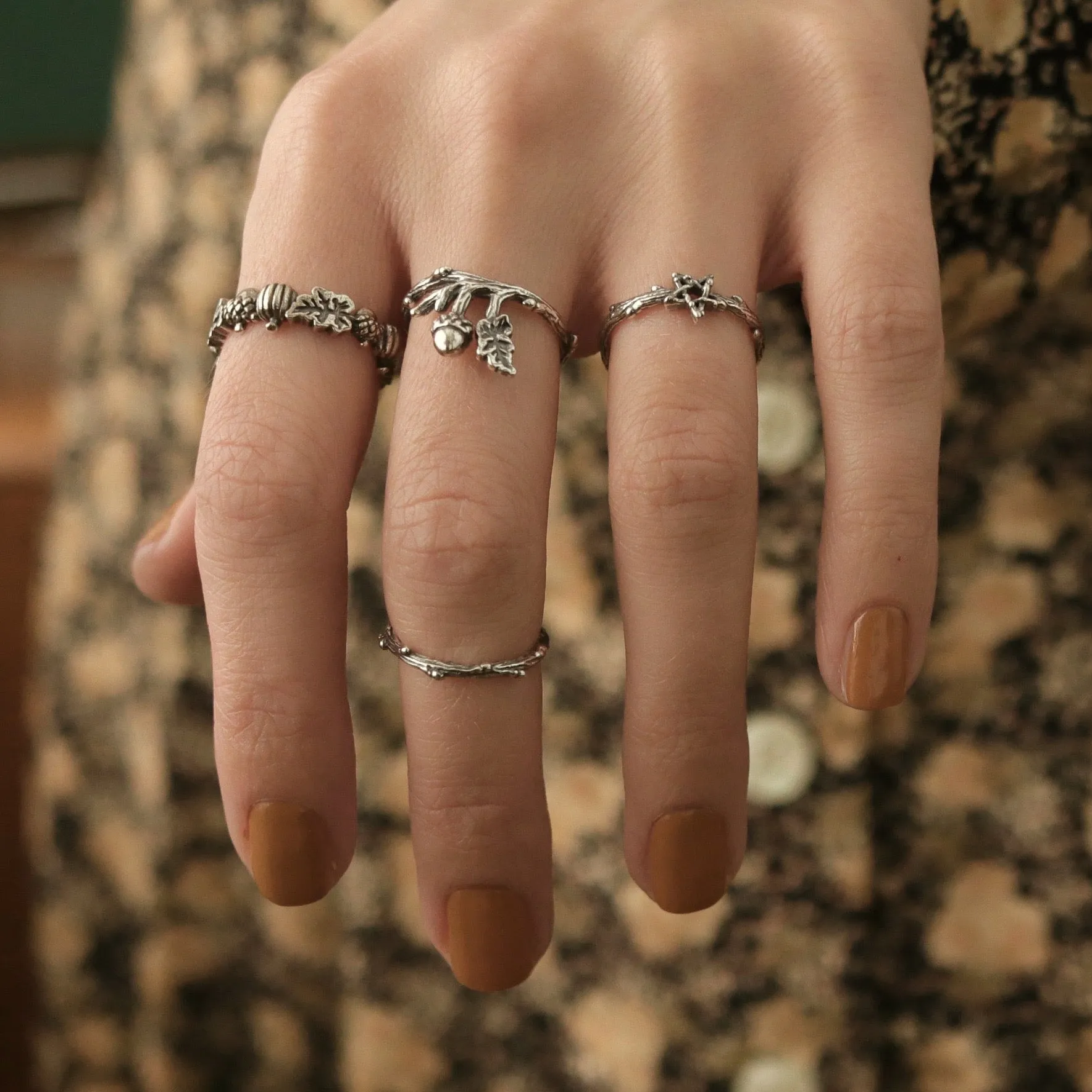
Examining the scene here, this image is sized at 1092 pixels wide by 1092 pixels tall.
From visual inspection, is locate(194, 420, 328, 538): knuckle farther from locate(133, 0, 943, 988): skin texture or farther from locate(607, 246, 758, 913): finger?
locate(607, 246, 758, 913): finger

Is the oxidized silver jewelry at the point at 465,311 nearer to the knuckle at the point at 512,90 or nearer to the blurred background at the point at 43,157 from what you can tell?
the knuckle at the point at 512,90

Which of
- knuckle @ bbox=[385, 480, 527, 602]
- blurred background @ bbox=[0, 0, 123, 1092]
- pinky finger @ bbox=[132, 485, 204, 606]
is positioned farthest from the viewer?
blurred background @ bbox=[0, 0, 123, 1092]

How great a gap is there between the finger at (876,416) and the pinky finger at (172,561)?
1.20 ft

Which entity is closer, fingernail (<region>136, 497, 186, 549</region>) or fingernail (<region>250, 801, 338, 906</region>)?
fingernail (<region>250, 801, 338, 906</region>)

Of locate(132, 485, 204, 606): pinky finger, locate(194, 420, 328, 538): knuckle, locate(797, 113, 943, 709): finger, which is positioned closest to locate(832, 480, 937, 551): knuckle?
locate(797, 113, 943, 709): finger

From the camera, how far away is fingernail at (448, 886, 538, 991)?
47 cm

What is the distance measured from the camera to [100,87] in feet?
5.23

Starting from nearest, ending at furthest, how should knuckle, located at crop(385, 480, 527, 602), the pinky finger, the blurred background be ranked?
knuckle, located at crop(385, 480, 527, 602), the pinky finger, the blurred background

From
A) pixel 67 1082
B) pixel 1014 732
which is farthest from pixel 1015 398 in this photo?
pixel 67 1082

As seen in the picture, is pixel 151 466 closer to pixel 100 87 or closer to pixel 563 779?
pixel 563 779

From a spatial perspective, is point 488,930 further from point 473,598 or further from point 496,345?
point 496,345

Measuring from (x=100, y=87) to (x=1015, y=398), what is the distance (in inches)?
59.7

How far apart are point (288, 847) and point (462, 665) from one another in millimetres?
128

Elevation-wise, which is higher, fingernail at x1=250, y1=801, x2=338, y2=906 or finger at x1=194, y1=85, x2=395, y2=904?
finger at x1=194, y1=85, x2=395, y2=904
